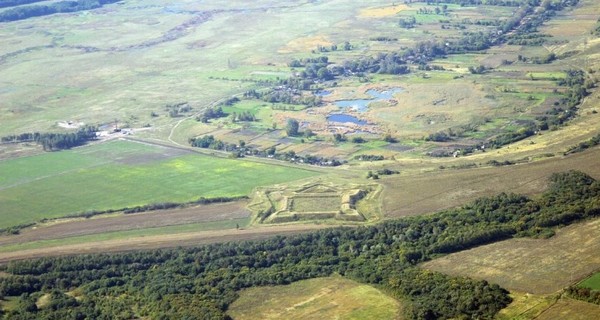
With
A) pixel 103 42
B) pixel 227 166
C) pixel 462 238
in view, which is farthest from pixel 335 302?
pixel 103 42

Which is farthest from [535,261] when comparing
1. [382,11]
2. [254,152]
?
[382,11]

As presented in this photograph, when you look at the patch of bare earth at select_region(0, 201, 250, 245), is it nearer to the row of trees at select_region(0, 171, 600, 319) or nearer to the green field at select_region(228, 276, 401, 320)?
the row of trees at select_region(0, 171, 600, 319)

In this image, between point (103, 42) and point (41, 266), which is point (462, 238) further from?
point (103, 42)

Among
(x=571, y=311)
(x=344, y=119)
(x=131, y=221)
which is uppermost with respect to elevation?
(x=344, y=119)

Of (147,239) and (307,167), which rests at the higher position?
(307,167)

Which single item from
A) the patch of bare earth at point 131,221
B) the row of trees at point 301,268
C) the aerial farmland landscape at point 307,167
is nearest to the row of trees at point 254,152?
the aerial farmland landscape at point 307,167

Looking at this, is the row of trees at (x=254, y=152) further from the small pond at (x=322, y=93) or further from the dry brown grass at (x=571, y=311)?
the dry brown grass at (x=571, y=311)

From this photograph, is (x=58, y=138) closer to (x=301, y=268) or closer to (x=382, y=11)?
(x=301, y=268)
